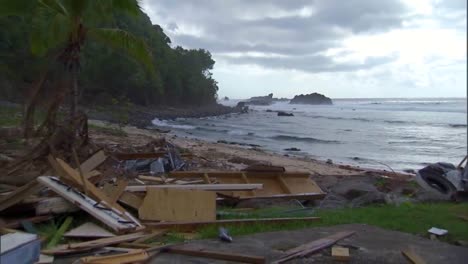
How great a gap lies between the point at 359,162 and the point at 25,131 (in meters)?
17.1

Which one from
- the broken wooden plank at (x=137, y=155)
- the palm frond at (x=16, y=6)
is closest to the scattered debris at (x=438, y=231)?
the broken wooden plank at (x=137, y=155)

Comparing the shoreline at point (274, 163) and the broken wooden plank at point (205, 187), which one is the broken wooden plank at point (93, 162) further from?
the shoreline at point (274, 163)

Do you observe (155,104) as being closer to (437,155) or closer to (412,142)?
(412,142)

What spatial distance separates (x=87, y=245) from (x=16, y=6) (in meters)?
7.60

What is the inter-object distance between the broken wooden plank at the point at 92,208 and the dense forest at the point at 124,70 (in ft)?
16.8

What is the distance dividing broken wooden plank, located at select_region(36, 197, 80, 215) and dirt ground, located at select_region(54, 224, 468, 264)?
4.46ft

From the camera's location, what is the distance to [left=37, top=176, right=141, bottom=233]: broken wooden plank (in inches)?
223

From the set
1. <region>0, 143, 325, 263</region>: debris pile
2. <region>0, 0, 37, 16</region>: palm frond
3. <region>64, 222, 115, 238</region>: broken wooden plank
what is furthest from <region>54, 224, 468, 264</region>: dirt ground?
<region>0, 0, 37, 16</region>: palm frond

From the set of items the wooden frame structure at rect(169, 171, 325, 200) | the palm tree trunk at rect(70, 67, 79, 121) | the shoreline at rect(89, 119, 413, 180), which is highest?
the palm tree trunk at rect(70, 67, 79, 121)

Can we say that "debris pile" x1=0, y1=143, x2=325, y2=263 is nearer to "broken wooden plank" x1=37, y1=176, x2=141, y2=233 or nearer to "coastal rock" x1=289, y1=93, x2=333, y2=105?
"broken wooden plank" x1=37, y1=176, x2=141, y2=233

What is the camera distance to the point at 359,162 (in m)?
23.5

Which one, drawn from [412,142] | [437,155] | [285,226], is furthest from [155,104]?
[285,226]

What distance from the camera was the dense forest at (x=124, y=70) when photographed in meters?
22.8

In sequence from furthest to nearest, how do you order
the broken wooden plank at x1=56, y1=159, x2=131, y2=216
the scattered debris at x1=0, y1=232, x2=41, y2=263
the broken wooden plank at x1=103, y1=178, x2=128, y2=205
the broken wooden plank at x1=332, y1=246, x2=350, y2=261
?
the broken wooden plank at x1=103, y1=178, x2=128, y2=205, the broken wooden plank at x1=56, y1=159, x2=131, y2=216, the broken wooden plank at x1=332, y1=246, x2=350, y2=261, the scattered debris at x1=0, y1=232, x2=41, y2=263
